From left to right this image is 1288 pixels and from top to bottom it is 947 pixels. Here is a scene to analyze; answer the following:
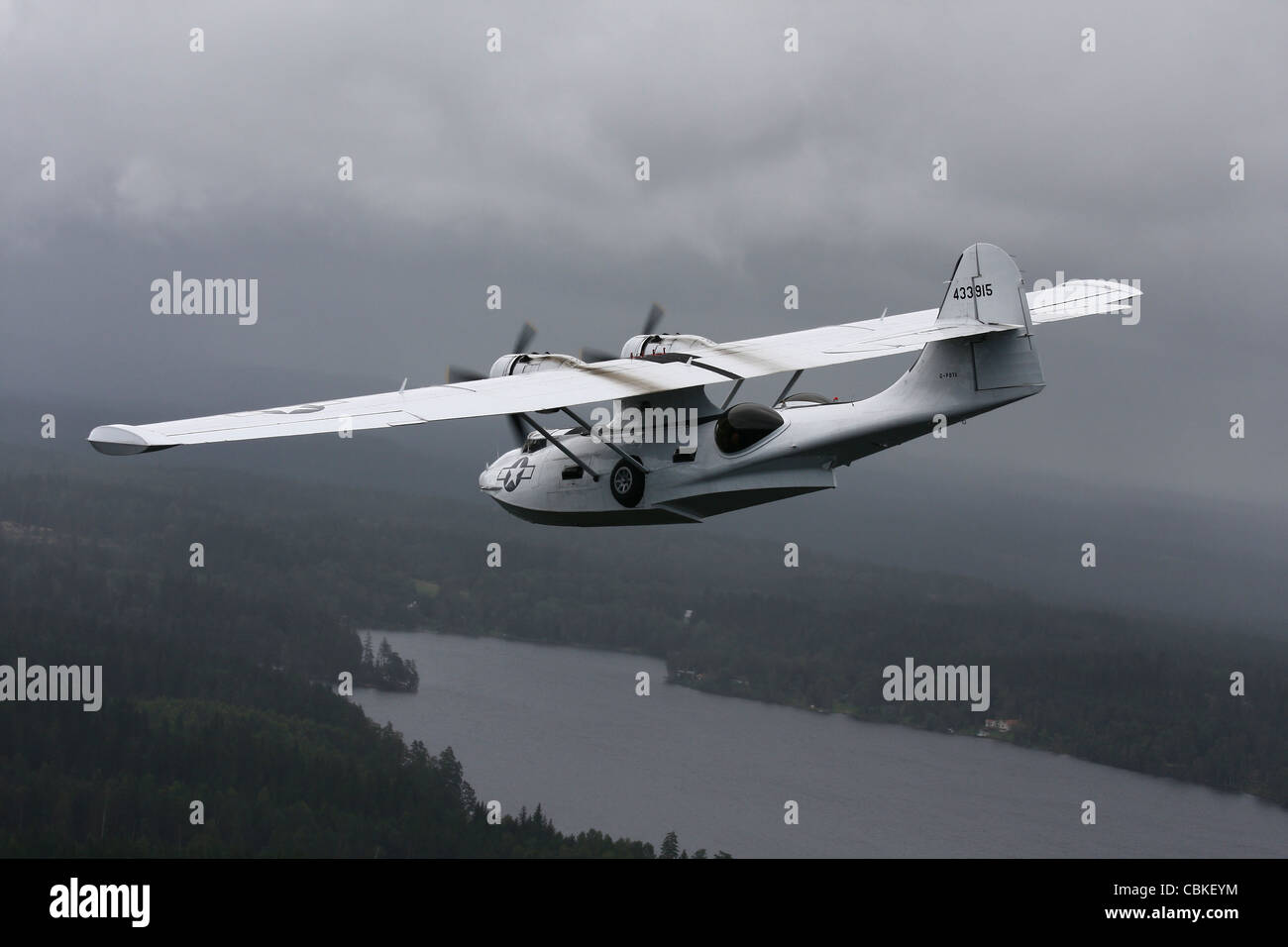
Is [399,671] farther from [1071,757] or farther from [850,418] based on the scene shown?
[850,418]

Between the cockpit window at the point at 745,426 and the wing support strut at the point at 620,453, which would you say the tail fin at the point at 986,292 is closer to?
the cockpit window at the point at 745,426

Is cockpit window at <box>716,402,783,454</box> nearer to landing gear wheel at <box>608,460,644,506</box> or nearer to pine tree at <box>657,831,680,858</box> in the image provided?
landing gear wheel at <box>608,460,644,506</box>

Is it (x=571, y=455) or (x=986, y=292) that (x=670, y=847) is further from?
(x=986, y=292)

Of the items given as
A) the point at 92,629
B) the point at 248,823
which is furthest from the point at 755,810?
the point at 92,629

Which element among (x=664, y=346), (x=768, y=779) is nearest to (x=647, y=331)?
(x=664, y=346)
